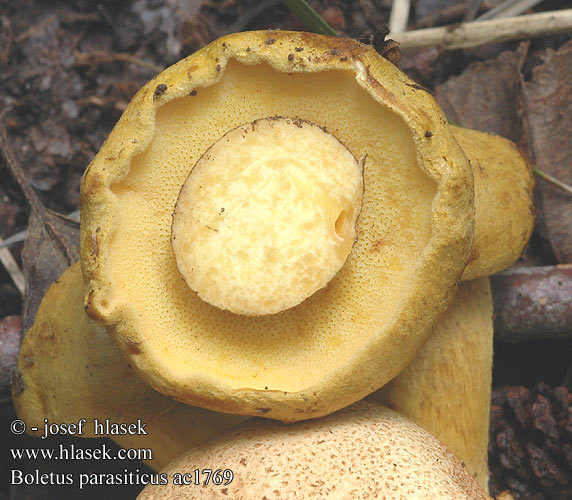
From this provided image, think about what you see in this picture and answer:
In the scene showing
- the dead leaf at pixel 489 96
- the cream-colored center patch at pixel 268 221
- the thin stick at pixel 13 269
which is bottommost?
the cream-colored center patch at pixel 268 221

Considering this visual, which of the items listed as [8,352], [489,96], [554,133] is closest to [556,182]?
[554,133]

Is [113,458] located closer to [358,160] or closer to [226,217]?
[226,217]

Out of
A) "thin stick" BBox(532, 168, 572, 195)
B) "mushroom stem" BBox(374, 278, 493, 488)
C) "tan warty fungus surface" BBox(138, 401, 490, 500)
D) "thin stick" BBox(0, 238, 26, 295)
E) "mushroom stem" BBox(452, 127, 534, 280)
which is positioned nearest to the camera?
"tan warty fungus surface" BBox(138, 401, 490, 500)

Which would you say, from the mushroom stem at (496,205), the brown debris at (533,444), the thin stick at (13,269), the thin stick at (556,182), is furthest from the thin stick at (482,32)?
the thin stick at (13,269)

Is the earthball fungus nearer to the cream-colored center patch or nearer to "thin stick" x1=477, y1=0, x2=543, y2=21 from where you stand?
the cream-colored center patch

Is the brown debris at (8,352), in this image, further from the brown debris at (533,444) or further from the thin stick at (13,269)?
the brown debris at (533,444)

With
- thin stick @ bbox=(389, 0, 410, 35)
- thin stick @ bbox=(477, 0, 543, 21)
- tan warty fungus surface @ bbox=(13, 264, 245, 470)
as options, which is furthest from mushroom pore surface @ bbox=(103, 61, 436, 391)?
thin stick @ bbox=(477, 0, 543, 21)
